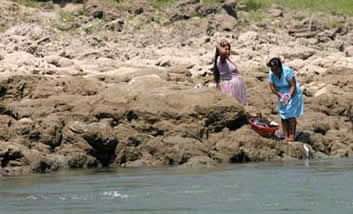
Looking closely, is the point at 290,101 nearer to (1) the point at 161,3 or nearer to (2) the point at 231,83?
(2) the point at 231,83

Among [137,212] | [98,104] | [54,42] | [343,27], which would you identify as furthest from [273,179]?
[343,27]

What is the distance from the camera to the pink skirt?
15133 millimetres

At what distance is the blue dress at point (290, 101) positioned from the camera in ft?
48.0

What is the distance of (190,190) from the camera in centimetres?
1000

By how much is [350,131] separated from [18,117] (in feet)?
16.1

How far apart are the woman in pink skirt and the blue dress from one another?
1.63 ft

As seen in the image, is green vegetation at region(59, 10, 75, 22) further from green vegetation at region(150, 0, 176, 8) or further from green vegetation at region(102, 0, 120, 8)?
green vegetation at region(150, 0, 176, 8)

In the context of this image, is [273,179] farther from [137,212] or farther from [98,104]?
[98,104]

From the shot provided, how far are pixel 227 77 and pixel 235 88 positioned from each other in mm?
252

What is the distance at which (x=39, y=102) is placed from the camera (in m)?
14.3

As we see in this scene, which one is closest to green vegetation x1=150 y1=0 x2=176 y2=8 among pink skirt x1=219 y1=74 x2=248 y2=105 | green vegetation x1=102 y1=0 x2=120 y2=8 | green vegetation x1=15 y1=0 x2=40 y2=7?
green vegetation x1=102 y1=0 x2=120 y2=8

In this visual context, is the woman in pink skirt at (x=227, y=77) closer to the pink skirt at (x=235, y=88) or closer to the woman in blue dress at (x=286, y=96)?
the pink skirt at (x=235, y=88)

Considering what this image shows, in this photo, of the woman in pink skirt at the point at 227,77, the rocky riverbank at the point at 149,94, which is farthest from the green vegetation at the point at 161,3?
the woman in pink skirt at the point at 227,77

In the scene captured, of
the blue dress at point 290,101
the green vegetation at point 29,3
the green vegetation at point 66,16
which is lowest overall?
the blue dress at point 290,101
